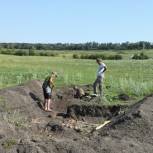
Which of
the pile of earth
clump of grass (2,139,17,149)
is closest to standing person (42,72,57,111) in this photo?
the pile of earth

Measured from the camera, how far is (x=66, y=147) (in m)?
11.7

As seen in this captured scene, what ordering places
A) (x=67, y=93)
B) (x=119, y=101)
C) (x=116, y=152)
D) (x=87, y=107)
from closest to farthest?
(x=116, y=152), (x=87, y=107), (x=119, y=101), (x=67, y=93)

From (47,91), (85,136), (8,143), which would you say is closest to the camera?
(8,143)

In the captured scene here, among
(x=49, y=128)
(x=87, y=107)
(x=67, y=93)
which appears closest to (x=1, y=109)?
(x=87, y=107)

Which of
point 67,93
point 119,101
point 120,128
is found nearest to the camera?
point 120,128

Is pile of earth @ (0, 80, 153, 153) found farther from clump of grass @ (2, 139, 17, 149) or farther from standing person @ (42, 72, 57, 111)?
standing person @ (42, 72, 57, 111)

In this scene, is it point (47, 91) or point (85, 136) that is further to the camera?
point (47, 91)

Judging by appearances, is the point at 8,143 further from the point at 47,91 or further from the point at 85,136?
the point at 47,91

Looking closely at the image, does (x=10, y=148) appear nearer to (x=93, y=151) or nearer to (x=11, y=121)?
(x=93, y=151)

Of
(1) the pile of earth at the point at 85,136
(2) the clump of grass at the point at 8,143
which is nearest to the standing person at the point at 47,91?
(1) the pile of earth at the point at 85,136

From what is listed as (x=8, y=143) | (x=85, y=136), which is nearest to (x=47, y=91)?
(x=85, y=136)

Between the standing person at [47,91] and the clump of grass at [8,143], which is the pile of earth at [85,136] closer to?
the clump of grass at [8,143]

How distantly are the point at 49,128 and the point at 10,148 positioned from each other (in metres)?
3.60

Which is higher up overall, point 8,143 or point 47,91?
point 8,143
